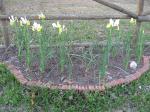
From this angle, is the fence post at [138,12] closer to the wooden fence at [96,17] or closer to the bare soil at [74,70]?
the wooden fence at [96,17]

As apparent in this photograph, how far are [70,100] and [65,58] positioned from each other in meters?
0.57

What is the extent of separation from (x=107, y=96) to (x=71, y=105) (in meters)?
0.43

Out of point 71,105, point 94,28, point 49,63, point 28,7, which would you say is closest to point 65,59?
point 49,63

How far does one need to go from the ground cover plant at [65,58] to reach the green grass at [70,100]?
188mm

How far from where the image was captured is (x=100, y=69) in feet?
13.7

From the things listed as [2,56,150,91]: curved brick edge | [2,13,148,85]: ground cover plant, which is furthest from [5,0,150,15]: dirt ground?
[2,56,150,91]: curved brick edge

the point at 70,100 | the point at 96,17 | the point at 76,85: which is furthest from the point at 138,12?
the point at 70,100

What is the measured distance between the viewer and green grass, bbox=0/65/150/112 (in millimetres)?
3957

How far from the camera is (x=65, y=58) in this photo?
4297 millimetres

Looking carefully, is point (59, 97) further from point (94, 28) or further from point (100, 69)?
point (94, 28)

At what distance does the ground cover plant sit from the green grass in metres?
0.19

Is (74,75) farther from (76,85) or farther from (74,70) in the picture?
(76,85)

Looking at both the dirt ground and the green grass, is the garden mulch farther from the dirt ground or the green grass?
the dirt ground

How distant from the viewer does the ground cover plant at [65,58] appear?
13.6ft
